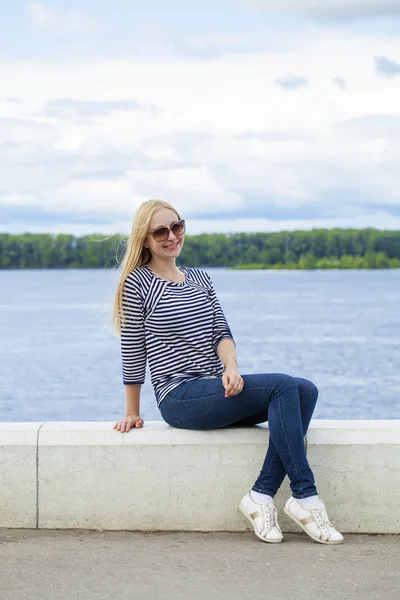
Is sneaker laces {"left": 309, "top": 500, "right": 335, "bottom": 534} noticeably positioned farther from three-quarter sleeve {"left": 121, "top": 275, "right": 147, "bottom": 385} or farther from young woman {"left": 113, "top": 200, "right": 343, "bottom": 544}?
three-quarter sleeve {"left": 121, "top": 275, "right": 147, "bottom": 385}

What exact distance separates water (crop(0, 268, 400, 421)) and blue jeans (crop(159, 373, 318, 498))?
0.90 m

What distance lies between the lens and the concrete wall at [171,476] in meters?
4.66

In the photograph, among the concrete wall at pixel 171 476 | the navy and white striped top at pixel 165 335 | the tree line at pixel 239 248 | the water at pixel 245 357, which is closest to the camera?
the concrete wall at pixel 171 476

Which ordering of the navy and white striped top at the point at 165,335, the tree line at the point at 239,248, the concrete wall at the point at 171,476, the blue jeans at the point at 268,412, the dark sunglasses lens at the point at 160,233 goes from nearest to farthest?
1. the blue jeans at the point at 268,412
2. the concrete wall at the point at 171,476
3. the navy and white striped top at the point at 165,335
4. the dark sunglasses lens at the point at 160,233
5. the tree line at the point at 239,248

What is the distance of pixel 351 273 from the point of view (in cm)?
15575

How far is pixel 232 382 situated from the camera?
4.47 meters

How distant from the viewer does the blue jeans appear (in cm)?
440

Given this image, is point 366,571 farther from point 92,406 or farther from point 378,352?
point 378,352

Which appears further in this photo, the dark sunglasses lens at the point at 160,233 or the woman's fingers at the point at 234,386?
the dark sunglasses lens at the point at 160,233

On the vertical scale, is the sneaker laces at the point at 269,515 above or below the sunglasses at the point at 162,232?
below

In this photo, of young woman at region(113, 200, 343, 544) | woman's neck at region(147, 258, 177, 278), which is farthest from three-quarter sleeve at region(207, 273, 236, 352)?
woman's neck at region(147, 258, 177, 278)

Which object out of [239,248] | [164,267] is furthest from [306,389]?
[239,248]

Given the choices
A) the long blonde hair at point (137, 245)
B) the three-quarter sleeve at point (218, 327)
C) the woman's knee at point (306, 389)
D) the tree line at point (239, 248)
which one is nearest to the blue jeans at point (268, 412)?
the woman's knee at point (306, 389)

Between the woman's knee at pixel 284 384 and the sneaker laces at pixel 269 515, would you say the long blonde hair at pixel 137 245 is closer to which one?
the woman's knee at pixel 284 384
